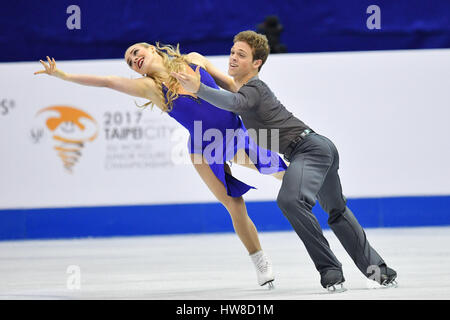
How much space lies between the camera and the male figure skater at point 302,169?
3699 mm

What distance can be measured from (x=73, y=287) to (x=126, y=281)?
1.26ft

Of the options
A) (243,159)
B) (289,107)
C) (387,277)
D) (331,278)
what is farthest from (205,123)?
(289,107)

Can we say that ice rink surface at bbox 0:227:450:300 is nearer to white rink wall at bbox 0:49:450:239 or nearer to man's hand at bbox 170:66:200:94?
white rink wall at bbox 0:49:450:239

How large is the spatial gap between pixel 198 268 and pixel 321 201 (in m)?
1.54

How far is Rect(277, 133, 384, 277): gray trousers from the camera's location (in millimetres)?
3709

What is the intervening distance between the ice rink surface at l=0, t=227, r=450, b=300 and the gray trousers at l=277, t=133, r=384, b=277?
17 cm

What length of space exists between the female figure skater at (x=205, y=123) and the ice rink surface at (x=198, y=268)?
1.21ft

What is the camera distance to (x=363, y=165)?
25.9ft

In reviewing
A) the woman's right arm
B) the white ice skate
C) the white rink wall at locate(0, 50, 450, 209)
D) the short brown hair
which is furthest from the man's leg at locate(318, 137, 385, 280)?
the white rink wall at locate(0, 50, 450, 209)

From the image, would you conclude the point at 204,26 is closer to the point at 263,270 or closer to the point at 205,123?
the point at 205,123

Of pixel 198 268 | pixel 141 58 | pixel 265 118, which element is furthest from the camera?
pixel 198 268

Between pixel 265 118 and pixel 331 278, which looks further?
pixel 265 118

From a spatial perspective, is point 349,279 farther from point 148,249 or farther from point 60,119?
point 60,119

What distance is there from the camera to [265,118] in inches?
152
